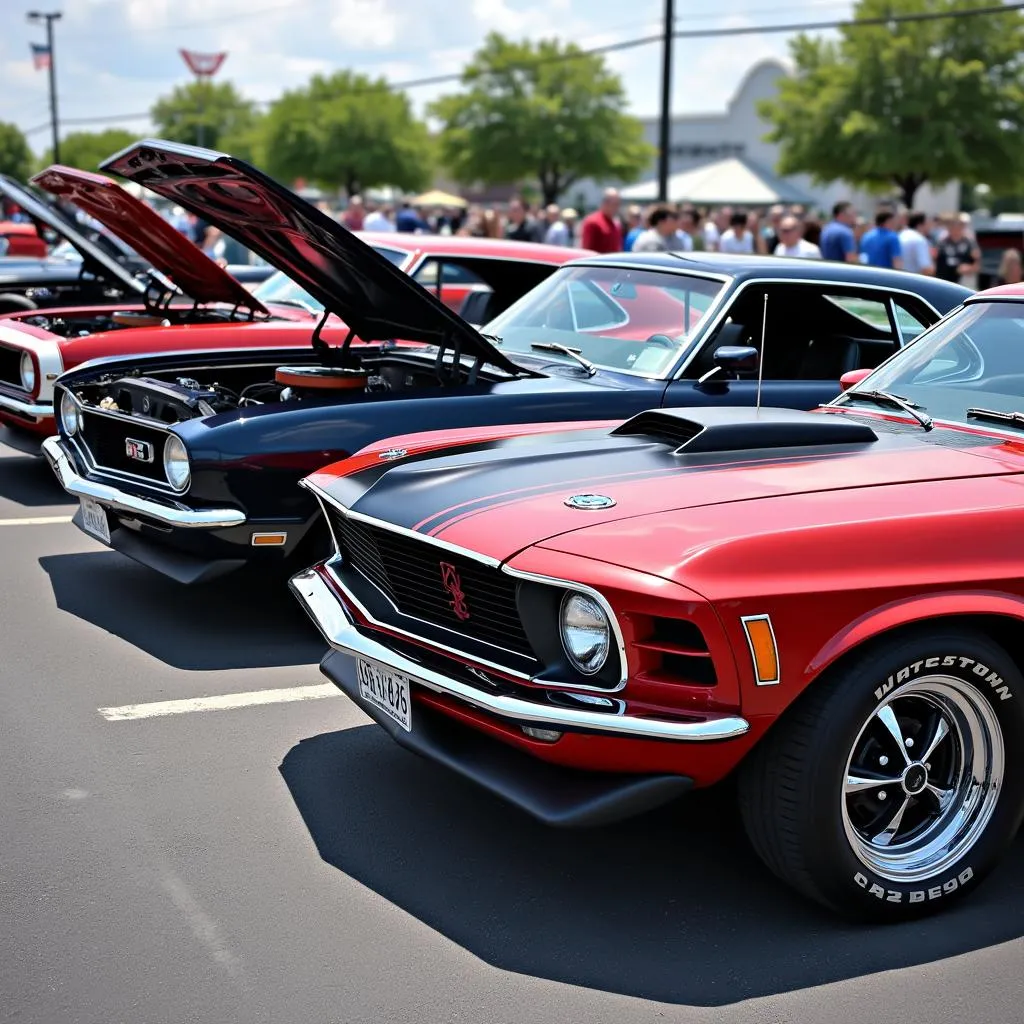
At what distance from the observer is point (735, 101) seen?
80.5 m

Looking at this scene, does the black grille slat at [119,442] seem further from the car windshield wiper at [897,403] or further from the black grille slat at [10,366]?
the car windshield wiper at [897,403]

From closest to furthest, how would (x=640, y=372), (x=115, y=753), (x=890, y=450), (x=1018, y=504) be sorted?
(x=1018, y=504) → (x=890, y=450) → (x=115, y=753) → (x=640, y=372)

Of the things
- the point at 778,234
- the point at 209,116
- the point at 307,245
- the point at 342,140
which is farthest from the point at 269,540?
the point at 209,116

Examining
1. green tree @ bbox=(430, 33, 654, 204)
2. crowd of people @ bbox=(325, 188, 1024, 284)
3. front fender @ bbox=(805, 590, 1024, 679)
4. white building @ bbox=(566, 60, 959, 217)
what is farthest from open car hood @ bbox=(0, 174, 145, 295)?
white building @ bbox=(566, 60, 959, 217)

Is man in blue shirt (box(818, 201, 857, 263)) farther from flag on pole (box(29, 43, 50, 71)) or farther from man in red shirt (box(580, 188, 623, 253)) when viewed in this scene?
flag on pole (box(29, 43, 50, 71))

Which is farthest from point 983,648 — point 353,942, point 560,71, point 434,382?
point 560,71

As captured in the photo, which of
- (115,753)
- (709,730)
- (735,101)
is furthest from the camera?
(735,101)

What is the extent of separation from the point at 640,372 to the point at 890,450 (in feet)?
7.91

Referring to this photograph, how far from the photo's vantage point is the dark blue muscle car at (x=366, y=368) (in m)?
5.45

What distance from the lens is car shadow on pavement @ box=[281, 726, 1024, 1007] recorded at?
10.5 ft

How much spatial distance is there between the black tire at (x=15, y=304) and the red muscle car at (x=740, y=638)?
23.3 feet

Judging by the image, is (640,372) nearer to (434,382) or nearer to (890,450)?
(434,382)

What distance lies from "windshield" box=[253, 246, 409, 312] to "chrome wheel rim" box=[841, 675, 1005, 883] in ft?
20.2

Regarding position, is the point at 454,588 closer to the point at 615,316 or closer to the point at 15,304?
the point at 615,316
